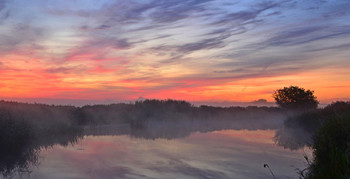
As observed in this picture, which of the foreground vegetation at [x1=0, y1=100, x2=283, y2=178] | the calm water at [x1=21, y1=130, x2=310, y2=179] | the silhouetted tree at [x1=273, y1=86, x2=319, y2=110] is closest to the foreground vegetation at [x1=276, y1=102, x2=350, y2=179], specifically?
the calm water at [x1=21, y1=130, x2=310, y2=179]

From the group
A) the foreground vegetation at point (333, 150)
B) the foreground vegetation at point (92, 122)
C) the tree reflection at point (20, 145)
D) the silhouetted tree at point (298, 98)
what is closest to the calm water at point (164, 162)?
the tree reflection at point (20, 145)

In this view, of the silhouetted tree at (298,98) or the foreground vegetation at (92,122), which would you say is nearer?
the foreground vegetation at (92,122)

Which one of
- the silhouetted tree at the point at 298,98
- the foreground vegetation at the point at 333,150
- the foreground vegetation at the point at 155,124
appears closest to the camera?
the foreground vegetation at the point at 333,150

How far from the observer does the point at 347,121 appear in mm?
8383

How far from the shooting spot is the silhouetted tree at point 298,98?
47188 mm

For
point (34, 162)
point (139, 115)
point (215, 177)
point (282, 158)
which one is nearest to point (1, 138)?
point (34, 162)

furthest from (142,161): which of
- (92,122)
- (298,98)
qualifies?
(298,98)

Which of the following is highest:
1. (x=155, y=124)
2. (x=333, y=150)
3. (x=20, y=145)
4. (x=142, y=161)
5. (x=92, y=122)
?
(x=333, y=150)

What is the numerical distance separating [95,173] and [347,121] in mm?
8816

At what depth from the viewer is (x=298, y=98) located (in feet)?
155

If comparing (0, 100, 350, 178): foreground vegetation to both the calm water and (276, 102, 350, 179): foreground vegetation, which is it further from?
the calm water

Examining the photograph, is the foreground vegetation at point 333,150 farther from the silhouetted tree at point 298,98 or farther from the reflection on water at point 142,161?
the silhouetted tree at point 298,98

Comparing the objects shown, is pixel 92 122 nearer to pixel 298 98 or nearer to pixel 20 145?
pixel 20 145

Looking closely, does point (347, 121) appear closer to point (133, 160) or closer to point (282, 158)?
point (282, 158)
